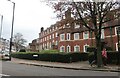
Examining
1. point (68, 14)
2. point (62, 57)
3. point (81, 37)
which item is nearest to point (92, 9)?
point (68, 14)

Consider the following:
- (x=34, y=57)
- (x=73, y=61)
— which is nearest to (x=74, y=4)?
(x=73, y=61)

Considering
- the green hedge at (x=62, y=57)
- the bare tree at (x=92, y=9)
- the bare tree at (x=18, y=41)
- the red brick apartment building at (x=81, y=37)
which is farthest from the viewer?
the bare tree at (x=18, y=41)

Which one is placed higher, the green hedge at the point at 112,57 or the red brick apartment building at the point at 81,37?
the red brick apartment building at the point at 81,37

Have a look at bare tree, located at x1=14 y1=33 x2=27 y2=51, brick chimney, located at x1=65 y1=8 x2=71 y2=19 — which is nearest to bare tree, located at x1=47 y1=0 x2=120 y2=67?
brick chimney, located at x1=65 y1=8 x2=71 y2=19

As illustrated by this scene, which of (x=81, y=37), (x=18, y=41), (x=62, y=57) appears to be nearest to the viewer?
(x=62, y=57)

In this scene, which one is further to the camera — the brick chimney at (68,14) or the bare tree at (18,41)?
the bare tree at (18,41)

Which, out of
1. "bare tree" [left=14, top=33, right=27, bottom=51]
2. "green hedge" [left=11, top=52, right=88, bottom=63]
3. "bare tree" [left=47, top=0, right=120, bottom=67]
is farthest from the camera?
"bare tree" [left=14, top=33, right=27, bottom=51]

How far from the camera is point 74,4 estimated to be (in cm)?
2350

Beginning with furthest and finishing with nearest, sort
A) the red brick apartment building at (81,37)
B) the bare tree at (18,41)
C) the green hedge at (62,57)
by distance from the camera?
the bare tree at (18,41) → the red brick apartment building at (81,37) → the green hedge at (62,57)

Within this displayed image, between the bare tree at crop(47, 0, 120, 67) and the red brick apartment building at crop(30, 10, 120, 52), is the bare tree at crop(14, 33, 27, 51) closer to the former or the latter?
the red brick apartment building at crop(30, 10, 120, 52)

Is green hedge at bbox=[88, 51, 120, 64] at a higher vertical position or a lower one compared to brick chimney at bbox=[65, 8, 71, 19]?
lower

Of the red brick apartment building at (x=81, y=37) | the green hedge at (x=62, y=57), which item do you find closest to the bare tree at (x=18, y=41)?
the red brick apartment building at (x=81, y=37)

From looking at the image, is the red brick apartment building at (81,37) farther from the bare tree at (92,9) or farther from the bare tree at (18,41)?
the bare tree at (18,41)

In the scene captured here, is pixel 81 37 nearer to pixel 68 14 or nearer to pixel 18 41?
pixel 68 14
